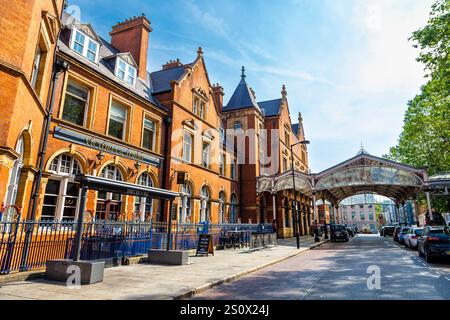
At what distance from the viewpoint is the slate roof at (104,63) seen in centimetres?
1482

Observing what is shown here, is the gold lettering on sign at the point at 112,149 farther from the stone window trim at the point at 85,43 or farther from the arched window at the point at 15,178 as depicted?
the stone window trim at the point at 85,43

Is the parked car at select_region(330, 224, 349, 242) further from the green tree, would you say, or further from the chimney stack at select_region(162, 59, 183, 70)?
the chimney stack at select_region(162, 59, 183, 70)

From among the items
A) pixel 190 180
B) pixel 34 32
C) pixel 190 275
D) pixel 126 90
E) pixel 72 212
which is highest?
pixel 126 90

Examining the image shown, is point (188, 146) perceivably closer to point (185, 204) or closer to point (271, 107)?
point (185, 204)

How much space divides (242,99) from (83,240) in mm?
28976

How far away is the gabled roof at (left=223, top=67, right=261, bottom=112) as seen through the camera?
1381 inches

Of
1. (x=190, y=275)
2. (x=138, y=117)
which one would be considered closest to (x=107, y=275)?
(x=190, y=275)

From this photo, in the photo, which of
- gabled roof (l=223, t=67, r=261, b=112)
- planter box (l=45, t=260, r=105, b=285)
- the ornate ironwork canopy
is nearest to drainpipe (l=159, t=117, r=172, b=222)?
planter box (l=45, t=260, r=105, b=285)

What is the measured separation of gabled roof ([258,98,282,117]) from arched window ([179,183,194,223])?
20.5 meters

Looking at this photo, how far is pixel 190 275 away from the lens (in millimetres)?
9359

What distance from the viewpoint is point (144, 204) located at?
17719 mm

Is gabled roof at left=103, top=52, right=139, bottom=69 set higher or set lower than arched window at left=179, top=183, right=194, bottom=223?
higher
